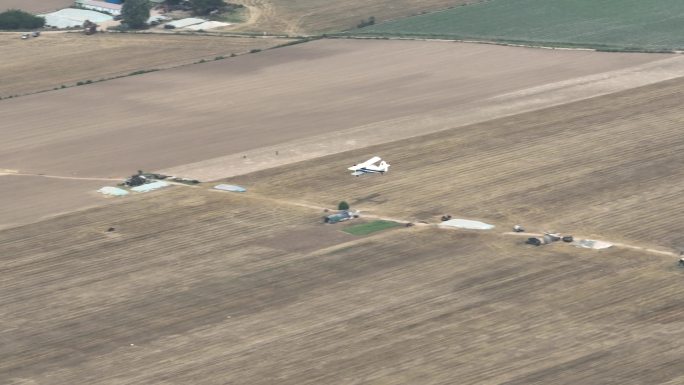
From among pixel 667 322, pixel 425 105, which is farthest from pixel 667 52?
pixel 667 322

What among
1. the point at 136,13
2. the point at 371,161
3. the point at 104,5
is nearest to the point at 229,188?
the point at 371,161

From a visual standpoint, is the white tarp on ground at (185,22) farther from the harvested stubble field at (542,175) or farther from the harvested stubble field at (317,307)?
the harvested stubble field at (317,307)

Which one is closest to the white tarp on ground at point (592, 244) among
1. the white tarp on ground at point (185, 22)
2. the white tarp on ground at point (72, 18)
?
the white tarp on ground at point (185, 22)

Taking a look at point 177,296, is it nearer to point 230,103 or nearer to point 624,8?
point 230,103

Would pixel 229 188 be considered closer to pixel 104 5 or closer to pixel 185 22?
pixel 185 22

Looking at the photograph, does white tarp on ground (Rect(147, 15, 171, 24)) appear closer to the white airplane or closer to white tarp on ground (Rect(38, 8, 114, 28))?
white tarp on ground (Rect(38, 8, 114, 28))

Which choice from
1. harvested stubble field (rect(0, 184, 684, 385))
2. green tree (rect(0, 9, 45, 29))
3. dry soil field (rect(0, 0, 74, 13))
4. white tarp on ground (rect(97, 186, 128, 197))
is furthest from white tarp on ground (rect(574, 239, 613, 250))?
dry soil field (rect(0, 0, 74, 13))
